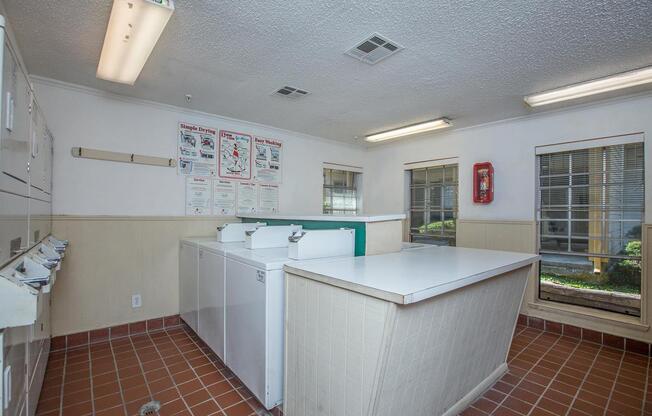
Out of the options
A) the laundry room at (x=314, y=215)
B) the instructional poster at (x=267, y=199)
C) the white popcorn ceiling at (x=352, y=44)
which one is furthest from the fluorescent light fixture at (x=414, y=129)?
the instructional poster at (x=267, y=199)

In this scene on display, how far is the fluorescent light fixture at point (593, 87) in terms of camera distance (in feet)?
8.03

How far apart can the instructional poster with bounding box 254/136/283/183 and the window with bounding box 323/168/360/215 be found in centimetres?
101

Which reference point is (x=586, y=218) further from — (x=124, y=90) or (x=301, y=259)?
(x=124, y=90)

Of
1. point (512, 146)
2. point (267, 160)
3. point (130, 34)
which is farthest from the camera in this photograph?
point (267, 160)

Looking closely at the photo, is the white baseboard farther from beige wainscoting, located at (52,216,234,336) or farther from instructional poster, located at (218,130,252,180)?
instructional poster, located at (218,130,252,180)

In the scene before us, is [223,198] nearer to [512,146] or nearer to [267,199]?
[267,199]

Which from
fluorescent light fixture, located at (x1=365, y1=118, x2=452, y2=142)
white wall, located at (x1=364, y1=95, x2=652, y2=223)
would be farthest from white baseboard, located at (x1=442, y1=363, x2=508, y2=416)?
fluorescent light fixture, located at (x1=365, y1=118, x2=452, y2=142)

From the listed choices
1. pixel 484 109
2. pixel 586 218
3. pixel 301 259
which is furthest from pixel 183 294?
pixel 586 218

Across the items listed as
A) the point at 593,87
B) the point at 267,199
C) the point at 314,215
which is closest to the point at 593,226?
the point at 593,87

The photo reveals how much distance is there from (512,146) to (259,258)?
11.3 feet

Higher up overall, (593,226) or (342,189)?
(342,189)

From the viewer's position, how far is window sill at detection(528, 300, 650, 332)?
292 centimetres

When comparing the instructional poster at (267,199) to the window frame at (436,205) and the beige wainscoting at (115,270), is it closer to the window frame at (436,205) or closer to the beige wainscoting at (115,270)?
the beige wainscoting at (115,270)

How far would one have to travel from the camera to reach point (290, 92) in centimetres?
298
